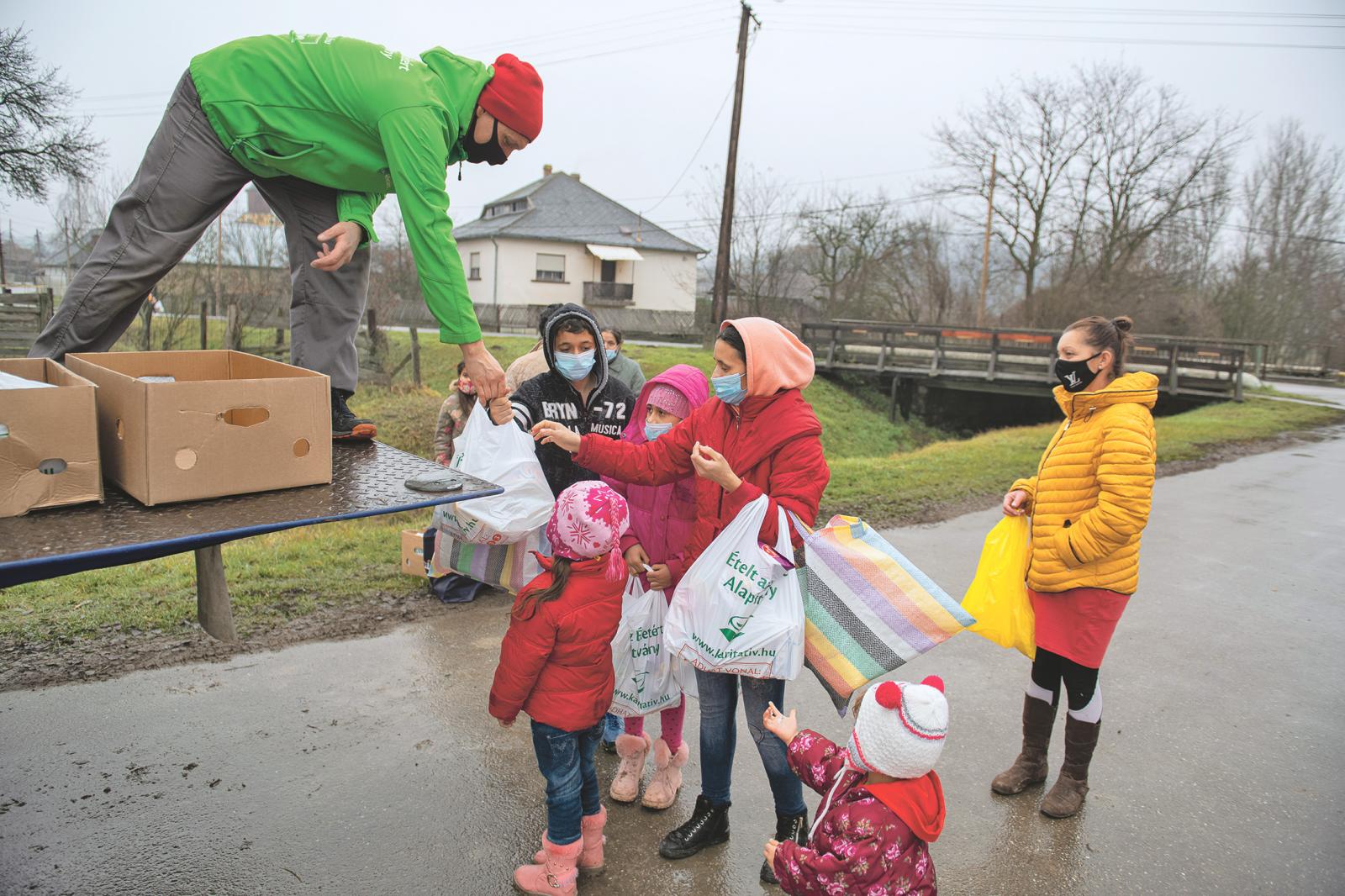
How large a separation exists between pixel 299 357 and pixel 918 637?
7.93ft

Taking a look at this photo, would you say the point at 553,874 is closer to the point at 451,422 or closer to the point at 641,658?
the point at 641,658

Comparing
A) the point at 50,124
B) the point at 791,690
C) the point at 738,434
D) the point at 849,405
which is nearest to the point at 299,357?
the point at 738,434

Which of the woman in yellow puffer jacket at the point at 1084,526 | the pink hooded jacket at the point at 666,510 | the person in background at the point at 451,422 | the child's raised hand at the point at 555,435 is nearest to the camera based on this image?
the child's raised hand at the point at 555,435

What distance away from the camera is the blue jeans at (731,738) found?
9.30ft

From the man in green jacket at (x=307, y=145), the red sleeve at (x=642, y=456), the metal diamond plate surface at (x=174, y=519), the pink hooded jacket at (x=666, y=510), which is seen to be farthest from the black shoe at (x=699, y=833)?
the man in green jacket at (x=307, y=145)

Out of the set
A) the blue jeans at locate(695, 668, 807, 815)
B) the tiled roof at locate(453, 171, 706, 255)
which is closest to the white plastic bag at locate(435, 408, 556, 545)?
the blue jeans at locate(695, 668, 807, 815)

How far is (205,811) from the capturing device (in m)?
2.97

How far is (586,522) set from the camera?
254 centimetres

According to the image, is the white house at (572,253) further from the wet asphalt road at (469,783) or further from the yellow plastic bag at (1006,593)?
the yellow plastic bag at (1006,593)

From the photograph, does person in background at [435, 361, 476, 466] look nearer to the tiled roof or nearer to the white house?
the white house

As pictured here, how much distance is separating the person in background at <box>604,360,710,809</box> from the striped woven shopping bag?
1.81 ft

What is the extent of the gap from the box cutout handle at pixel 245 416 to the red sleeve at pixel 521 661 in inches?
37.0

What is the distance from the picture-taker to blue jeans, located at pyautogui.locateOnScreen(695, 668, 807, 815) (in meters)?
2.84

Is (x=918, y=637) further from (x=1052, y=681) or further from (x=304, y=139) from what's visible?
(x=304, y=139)
